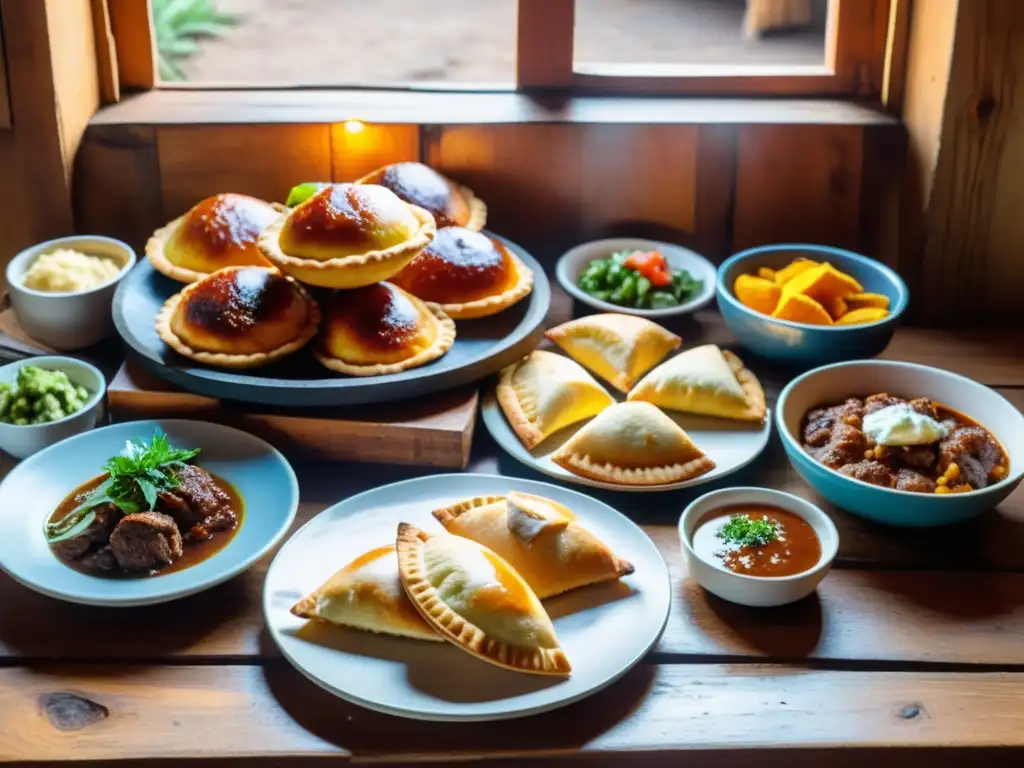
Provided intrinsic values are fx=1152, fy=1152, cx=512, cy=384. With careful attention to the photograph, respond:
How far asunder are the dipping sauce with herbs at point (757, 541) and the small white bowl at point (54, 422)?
906mm

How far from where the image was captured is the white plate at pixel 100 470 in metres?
1.40

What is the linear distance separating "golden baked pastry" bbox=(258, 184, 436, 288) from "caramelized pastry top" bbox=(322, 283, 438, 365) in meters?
0.03

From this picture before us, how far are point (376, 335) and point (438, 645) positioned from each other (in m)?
0.54

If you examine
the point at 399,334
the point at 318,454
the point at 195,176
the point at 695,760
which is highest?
the point at 195,176

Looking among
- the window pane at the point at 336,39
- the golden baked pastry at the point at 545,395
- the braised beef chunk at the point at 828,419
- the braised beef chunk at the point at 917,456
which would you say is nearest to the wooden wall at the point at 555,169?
the golden baked pastry at the point at 545,395

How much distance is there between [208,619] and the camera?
143 centimetres

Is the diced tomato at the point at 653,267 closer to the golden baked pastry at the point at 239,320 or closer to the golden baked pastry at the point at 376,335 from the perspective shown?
the golden baked pastry at the point at 376,335

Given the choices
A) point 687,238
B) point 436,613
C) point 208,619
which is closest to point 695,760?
point 436,613

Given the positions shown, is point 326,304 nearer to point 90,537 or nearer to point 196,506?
point 196,506

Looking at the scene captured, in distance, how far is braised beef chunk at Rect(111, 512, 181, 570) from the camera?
4.69 ft

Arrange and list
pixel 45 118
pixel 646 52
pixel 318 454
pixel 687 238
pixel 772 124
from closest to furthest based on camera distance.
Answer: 1. pixel 318 454
2. pixel 45 118
3. pixel 772 124
4. pixel 687 238
5. pixel 646 52

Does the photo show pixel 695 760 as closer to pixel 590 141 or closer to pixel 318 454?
pixel 318 454

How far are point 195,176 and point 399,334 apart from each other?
624mm

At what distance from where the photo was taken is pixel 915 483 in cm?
155
